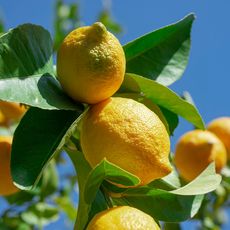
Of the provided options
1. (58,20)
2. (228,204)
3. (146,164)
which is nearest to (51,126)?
(146,164)

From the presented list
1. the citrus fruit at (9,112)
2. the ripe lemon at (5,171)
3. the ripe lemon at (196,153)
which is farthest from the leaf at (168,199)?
the citrus fruit at (9,112)

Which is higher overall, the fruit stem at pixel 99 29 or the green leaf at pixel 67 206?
the fruit stem at pixel 99 29

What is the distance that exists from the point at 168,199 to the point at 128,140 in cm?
19

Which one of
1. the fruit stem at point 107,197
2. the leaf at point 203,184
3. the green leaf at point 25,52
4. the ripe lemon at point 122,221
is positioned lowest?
the fruit stem at point 107,197

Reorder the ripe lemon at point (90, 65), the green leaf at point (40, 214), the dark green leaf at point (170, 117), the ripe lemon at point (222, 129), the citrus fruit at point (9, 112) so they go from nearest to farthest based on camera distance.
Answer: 1. the ripe lemon at point (90, 65)
2. the dark green leaf at point (170, 117)
3. the citrus fruit at point (9, 112)
4. the ripe lemon at point (222, 129)
5. the green leaf at point (40, 214)

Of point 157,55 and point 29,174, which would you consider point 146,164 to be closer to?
point 29,174

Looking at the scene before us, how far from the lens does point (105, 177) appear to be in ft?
3.12

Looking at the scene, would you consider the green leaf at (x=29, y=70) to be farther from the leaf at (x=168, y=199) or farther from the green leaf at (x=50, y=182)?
the green leaf at (x=50, y=182)

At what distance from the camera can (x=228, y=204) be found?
2.21 meters

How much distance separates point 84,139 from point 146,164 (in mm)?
115

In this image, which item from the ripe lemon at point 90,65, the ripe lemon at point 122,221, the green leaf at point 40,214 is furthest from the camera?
the green leaf at point 40,214

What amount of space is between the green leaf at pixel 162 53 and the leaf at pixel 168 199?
25cm

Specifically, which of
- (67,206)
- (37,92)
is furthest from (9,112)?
(37,92)

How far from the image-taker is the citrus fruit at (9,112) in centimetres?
168
